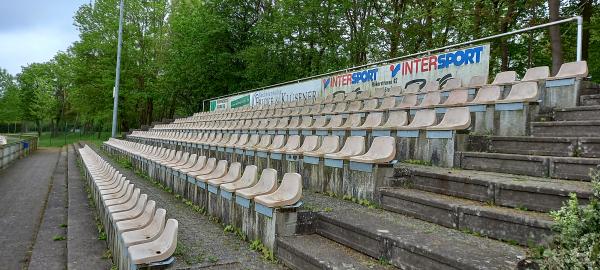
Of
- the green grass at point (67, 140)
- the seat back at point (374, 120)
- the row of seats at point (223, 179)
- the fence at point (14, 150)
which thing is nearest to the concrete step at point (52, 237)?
the row of seats at point (223, 179)

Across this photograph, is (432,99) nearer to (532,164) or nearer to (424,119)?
(424,119)

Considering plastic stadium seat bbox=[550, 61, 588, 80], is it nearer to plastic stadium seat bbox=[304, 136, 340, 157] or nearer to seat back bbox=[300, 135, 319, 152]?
plastic stadium seat bbox=[304, 136, 340, 157]

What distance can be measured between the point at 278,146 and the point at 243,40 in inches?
682

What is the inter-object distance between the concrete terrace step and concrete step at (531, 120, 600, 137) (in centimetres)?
184

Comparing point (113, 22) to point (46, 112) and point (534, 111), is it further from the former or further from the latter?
point (534, 111)

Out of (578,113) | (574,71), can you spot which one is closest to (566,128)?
(578,113)

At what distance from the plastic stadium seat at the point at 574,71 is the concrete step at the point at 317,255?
11.1ft

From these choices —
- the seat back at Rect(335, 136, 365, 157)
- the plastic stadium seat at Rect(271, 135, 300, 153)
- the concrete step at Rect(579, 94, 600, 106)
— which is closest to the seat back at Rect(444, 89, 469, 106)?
the concrete step at Rect(579, 94, 600, 106)

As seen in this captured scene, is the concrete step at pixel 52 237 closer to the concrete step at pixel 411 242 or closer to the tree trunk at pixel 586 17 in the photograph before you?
the concrete step at pixel 411 242

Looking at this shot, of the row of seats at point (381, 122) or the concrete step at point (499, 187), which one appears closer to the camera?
the concrete step at point (499, 187)

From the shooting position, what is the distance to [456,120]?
4.24m

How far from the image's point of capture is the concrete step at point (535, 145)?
3.46m

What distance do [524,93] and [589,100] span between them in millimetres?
686

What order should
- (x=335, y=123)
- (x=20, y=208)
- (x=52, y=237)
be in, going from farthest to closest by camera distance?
(x=20, y=208), (x=335, y=123), (x=52, y=237)
